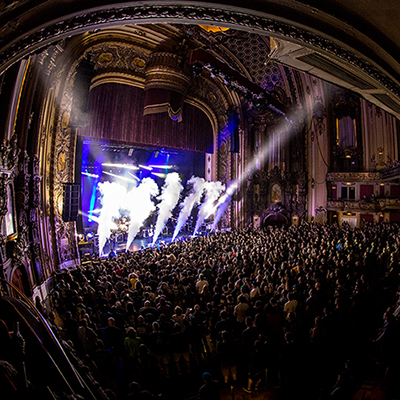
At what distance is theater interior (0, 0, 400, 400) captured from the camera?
2660 mm

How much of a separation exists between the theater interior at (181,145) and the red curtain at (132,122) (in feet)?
0.34

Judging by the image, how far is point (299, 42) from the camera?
2.78 m

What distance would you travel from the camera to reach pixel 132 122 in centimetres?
1992

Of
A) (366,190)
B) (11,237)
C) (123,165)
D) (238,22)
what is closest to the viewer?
(238,22)

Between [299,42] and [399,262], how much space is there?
9986 mm

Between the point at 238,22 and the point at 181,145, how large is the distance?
20.1 meters

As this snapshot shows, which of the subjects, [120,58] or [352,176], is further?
Answer: [352,176]

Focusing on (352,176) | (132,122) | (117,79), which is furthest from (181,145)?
(352,176)

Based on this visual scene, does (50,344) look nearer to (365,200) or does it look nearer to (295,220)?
(295,220)

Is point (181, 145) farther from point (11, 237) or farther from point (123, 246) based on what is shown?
point (11, 237)

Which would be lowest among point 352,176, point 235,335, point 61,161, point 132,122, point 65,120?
point 235,335

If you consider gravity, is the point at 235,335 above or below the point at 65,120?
below

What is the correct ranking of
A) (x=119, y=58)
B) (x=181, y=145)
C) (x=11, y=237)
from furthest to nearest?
(x=181, y=145) < (x=119, y=58) < (x=11, y=237)

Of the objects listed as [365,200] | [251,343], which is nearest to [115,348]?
[251,343]
